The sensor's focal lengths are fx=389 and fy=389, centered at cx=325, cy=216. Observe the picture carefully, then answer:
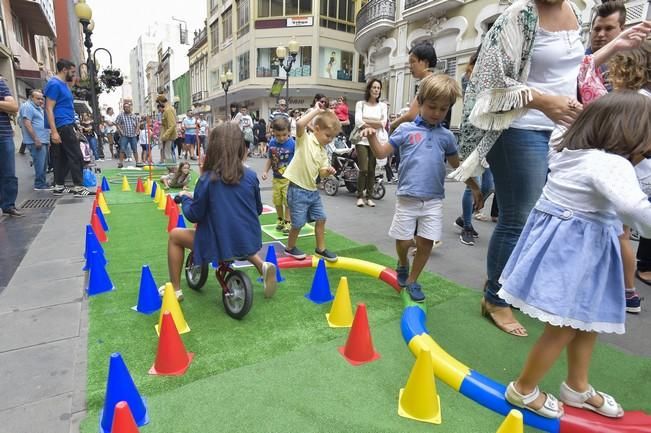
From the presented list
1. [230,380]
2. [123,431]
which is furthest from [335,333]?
[123,431]

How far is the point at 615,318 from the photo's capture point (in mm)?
1688

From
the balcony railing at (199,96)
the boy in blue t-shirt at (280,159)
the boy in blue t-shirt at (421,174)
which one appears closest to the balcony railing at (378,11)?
the boy in blue t-shirt at (280,159)

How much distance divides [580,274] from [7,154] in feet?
20.8

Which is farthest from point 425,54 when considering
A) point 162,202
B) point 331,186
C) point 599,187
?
point 331,186

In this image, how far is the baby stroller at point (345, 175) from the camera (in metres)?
7.88

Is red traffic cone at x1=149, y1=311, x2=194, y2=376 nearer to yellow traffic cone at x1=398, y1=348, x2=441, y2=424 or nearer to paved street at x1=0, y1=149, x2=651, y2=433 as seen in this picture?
paved street at x1=0, y1=149, x2=651, y2=433

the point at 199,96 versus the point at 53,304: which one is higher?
the point at 199,96

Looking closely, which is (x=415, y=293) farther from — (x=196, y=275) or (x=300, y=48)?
(x=300, y=48)

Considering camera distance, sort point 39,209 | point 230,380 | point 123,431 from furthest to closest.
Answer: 1. point 39,209
2. point 230,380
3. point 123,431

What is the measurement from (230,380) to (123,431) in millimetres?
669

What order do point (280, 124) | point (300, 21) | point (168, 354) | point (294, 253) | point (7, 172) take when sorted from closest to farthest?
point (168, 354)
point (294, 253)
point (280, 124)
point (7, 172)
point (300, 21)

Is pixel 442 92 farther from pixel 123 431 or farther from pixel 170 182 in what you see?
pixel 170 182

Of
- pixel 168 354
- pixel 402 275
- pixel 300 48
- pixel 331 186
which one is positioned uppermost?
pixel 300 48

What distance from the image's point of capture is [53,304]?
9.69 ft
